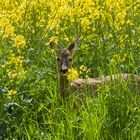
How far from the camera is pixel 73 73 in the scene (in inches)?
199

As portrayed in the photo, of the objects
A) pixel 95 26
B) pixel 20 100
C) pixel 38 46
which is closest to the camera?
pixel 20 100

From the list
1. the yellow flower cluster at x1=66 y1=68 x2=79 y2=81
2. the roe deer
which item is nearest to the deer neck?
the roe deer

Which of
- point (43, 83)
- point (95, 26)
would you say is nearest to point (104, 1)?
point (95, 26)

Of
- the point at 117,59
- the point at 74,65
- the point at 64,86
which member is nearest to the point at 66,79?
the point at 64,86

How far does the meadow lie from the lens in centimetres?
491

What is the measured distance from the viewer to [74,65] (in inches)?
255

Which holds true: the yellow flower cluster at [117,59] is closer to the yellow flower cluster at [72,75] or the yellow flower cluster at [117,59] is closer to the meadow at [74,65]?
the meadow at [74,65]

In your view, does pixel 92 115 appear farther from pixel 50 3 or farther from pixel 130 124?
pixel 50 3

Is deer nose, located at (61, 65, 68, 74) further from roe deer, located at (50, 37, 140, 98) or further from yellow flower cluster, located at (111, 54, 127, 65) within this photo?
yellow flower cluster, located at (111, 54, 127, 65)

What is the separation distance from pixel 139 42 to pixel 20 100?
1720mm

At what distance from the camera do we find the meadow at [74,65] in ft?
16.1

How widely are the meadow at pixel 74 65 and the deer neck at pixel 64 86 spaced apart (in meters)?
0.05

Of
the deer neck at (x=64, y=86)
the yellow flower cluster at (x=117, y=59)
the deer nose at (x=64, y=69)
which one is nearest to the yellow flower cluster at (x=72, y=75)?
the deer nose at (x=64, y=69)

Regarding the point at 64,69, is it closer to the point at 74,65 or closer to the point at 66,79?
the point at 66,79
